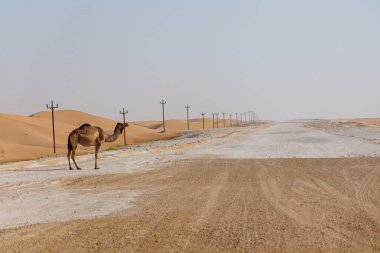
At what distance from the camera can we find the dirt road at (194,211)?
8070 mm

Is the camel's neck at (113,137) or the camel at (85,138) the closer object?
the camel at (85,138)

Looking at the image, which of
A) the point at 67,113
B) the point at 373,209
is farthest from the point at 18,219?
the point at 67,113

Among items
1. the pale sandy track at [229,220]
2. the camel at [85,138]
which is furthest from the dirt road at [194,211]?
the camel at [85,138]

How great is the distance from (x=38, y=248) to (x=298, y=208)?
584 cm

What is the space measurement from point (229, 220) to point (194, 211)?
131 centimetres

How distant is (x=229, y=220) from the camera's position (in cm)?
973

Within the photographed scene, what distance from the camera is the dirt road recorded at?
26.5 feet

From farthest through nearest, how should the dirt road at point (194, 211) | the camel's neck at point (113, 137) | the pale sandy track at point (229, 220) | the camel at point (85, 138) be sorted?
the camel's neck at point (113, 137), the camel at point (85, 138), the dirt road at point (194, 211), the pale sandy track at point (229, 220)

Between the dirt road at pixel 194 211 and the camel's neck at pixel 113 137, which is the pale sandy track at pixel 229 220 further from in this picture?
the camel's neck at pixel 113 137

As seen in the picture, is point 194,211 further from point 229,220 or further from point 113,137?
point 113,137

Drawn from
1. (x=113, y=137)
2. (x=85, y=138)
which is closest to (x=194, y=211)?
(x=85, y=138)

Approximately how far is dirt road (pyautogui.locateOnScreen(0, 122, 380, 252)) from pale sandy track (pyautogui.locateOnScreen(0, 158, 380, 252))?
0.02 m

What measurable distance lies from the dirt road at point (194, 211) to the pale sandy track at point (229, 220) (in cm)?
2

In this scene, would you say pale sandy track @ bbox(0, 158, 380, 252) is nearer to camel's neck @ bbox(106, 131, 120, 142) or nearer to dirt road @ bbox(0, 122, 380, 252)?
dirt road @ bbox(0, 122, 380, 252)
